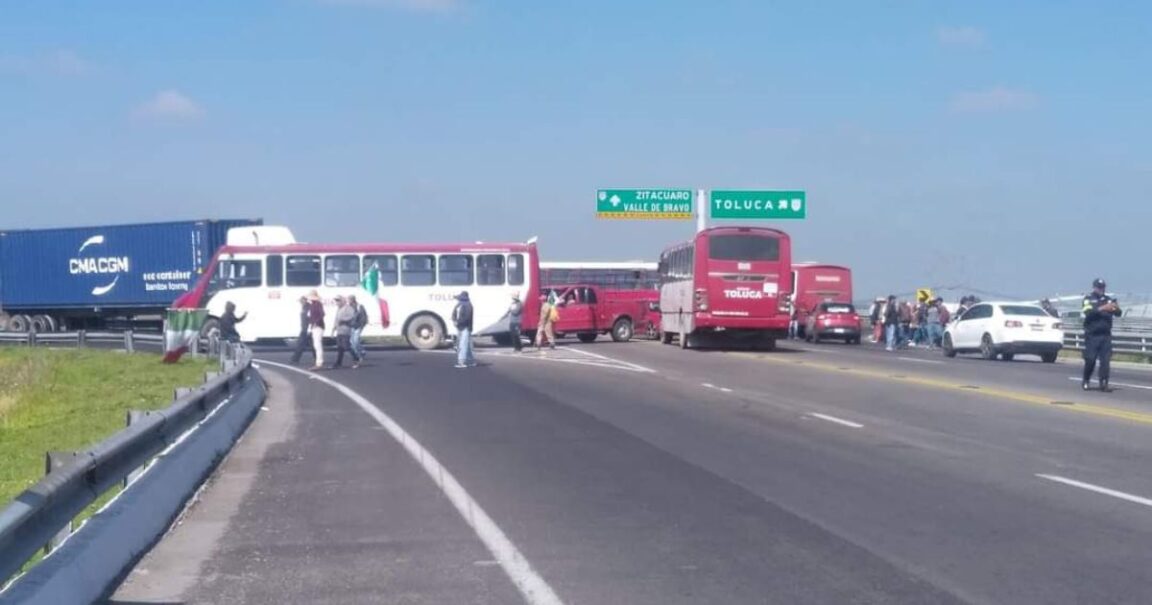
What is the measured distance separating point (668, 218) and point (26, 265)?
998 inches

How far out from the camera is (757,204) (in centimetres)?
5769

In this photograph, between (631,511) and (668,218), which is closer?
(631,511)

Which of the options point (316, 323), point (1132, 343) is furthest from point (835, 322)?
point (316, 323)

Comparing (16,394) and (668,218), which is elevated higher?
(668,218)

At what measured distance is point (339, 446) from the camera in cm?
1659

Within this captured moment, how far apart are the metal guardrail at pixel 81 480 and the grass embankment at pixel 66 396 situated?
3.24 ft

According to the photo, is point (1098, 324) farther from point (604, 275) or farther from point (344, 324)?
point (604, 275)

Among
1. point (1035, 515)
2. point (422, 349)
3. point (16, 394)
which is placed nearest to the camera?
point (1035, 515)

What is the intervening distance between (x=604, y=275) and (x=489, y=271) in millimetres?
22310

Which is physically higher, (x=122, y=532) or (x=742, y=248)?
(x=742, y=248)

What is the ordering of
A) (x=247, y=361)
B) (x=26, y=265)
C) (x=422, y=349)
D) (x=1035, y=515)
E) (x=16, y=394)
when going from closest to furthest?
(x=1035, y=515), (x=247, y=361), (x=16, y=394), (x=422, y=349), (x=26, y=265)

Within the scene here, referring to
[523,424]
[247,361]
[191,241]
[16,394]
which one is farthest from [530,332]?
[523,424]

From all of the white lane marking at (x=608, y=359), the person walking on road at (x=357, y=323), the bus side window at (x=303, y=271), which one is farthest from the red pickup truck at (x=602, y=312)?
the person walking on road at (x=357, y=323)

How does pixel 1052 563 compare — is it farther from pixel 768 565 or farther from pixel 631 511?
pixel 631 511
